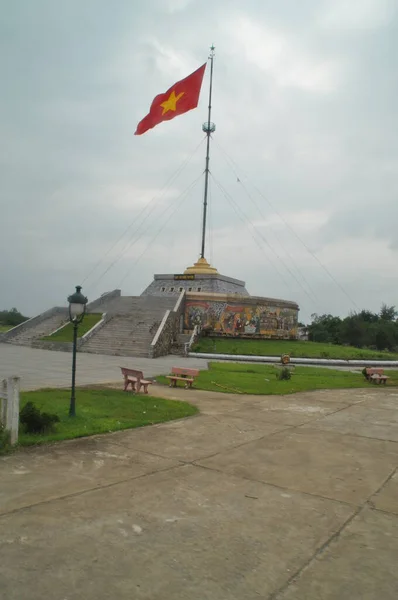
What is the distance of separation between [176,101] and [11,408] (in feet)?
60.3

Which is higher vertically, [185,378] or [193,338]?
[193,338]

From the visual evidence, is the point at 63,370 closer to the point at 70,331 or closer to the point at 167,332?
the point at 167,332

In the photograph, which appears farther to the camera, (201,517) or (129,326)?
(129,326)

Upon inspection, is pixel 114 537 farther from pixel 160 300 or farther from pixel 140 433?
pixel 160 300

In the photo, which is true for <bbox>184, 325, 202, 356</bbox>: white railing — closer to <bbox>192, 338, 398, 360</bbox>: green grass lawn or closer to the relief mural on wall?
<bbox>192, 338, 398, 360</bbox>: green grass lawn

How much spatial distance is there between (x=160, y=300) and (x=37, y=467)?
90.3 ft

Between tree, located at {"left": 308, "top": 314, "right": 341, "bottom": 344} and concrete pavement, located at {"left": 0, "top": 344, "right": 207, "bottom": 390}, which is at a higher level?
tree, located at {"left": 308, "top": 314, "right": 341, "bottom": 344}

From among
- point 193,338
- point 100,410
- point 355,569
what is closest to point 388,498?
point 355,569

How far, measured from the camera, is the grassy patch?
25.5 ft

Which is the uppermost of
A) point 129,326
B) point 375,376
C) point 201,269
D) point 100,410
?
point 201,269

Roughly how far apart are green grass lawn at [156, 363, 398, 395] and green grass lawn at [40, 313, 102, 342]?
11.4m

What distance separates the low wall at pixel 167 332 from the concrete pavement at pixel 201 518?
17.6 m

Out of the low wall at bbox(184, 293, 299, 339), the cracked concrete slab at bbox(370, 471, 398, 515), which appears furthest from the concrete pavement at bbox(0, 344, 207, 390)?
the cracked concrete slab at bbox(370, 471, 398, 515)

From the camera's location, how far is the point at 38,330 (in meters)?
31.9
